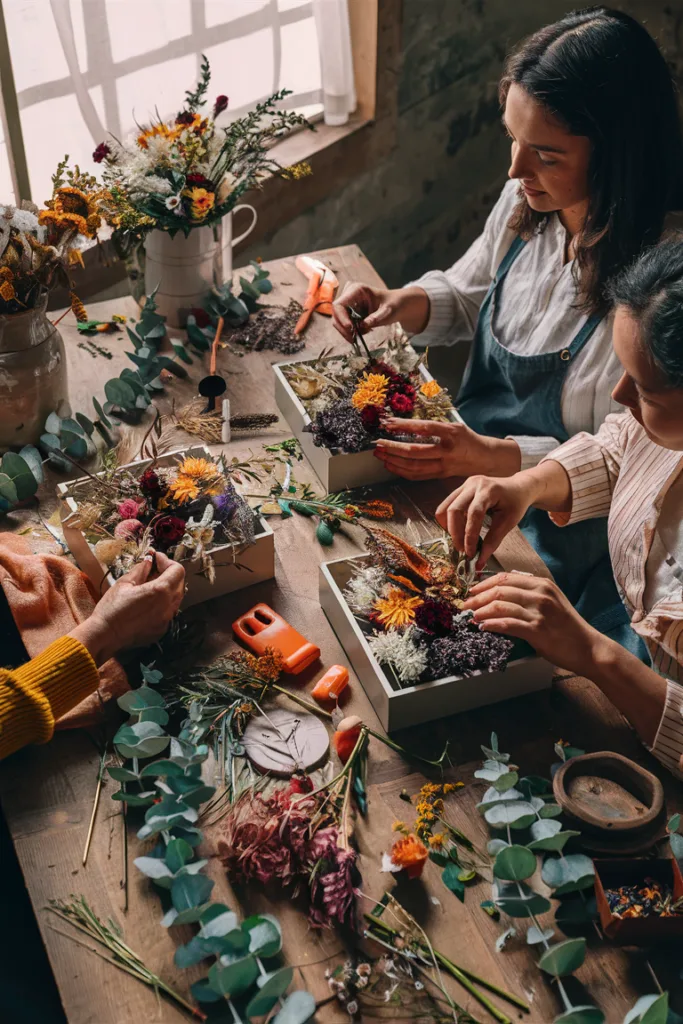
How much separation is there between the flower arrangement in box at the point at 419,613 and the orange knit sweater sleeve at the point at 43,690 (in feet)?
1.51

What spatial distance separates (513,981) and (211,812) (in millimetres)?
476

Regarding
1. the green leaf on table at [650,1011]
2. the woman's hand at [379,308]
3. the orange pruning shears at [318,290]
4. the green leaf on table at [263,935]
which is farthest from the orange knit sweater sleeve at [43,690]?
the orange pruning shears at [318,290]

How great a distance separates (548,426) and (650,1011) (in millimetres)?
1401

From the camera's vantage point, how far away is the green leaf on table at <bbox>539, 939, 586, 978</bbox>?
1.19 m

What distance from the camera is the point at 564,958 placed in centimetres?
120

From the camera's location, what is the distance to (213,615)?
1.69 meters

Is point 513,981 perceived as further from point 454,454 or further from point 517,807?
point 454,454

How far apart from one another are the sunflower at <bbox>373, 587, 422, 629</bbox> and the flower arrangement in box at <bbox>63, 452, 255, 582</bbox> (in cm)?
26

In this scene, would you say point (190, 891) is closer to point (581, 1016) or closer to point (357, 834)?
point (357, 834)

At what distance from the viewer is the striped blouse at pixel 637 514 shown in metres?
1.53

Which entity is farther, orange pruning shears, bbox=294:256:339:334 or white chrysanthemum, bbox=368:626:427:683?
orange pruning shears, bbox=294:256:339:334

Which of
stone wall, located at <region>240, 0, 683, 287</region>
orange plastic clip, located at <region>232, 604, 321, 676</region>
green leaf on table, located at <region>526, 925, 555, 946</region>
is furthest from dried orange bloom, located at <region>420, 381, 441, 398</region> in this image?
stone wall, located at <region>240, 0, 683, 287</region>

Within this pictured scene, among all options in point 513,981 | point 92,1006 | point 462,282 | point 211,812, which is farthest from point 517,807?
point 462,282

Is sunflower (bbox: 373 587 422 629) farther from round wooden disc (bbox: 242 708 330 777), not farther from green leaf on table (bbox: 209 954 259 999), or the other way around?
green leaf on table (bbox: 209 954 259 999)
